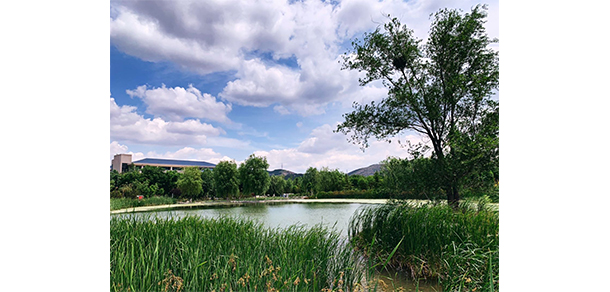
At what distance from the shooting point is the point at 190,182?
12.8m

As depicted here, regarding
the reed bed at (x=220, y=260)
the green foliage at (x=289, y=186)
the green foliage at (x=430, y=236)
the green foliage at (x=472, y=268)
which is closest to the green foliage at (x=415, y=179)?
the green foliage at (x=430, y=236)

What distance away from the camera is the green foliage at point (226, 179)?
12.6m

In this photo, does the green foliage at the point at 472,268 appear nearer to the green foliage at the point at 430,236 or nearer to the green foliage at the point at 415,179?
the green foliage at the point at 430,236

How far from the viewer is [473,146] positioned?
5500 millimetres

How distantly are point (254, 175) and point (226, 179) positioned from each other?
1471 mm

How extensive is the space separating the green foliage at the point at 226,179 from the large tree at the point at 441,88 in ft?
22.5

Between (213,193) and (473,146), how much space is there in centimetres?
1186

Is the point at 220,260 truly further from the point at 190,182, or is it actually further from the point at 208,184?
the point at 208,184

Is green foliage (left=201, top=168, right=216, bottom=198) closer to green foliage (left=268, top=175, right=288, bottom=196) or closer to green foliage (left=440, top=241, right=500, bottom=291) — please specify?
green foliage (left=268, top=175, right=288, bottom=196)

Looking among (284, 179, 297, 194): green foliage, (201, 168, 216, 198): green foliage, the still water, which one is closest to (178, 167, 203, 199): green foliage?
(201, 168, 216, 198): green foliage

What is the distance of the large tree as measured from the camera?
602 cm

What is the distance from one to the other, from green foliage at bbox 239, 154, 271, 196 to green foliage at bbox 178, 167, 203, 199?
2.14 m
